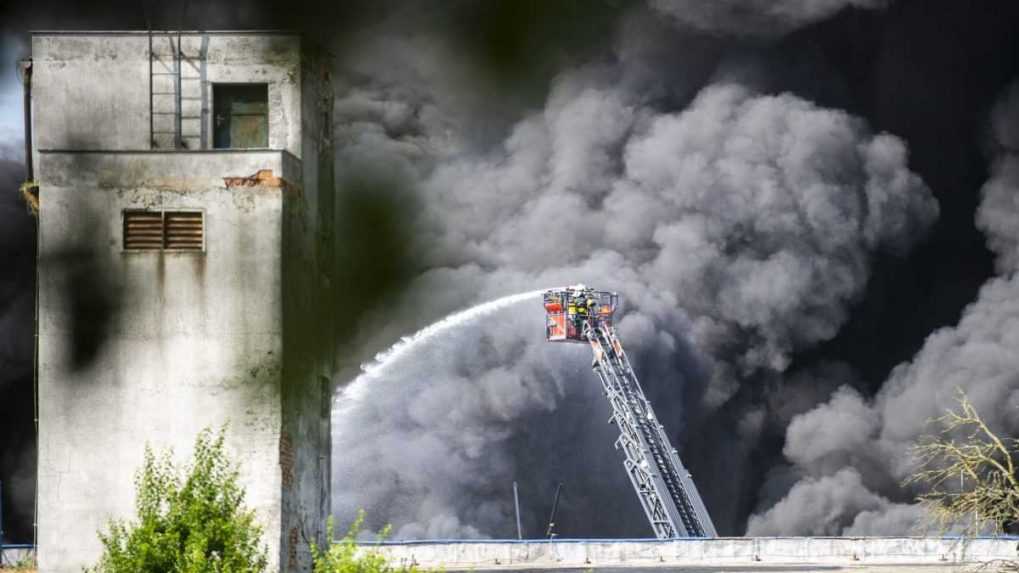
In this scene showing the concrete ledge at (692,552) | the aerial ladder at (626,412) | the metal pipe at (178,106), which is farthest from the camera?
the aerial ladder at (626,412)

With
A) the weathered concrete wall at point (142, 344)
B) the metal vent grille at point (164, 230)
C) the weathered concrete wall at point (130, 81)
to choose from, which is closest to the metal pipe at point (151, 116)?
the weathered concrete wall at point (130, 81)

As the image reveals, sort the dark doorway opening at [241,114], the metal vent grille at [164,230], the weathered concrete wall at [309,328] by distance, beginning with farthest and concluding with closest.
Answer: the dark doorway opening at [241,114] < the weathered concrete wall at [309,328] < the metal vent grille at [164,230]

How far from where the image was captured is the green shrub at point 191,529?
25.4m

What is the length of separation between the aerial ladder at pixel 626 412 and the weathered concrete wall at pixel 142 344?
35316mm

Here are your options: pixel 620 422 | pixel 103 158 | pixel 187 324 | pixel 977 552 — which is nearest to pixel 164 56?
pixel 103 158

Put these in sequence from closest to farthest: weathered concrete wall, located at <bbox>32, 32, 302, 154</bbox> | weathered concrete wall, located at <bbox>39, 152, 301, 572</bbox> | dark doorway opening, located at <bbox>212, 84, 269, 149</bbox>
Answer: weathered concrete wall, located at <bbox>39, 152, 301, 572</bbox> < weathered concrete wall, located at <bbox>32, 32, 302, 154</bbox> < dark doorway opening, located at <bbox>212, 84, 269, 149</bbox>

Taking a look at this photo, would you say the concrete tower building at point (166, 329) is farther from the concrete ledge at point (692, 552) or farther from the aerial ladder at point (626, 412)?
the aerial ladder at point (626, 412)

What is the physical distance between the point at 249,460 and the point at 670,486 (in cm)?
4204

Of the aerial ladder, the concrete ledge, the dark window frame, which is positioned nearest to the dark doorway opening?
the dark window frame

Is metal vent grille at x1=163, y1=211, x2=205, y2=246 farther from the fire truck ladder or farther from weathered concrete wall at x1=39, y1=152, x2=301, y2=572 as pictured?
the fire truck ladder

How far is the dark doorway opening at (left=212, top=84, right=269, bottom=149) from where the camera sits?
3072 cm

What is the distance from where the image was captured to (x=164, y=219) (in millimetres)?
28781

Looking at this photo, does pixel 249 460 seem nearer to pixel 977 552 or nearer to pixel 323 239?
pixel 323 239

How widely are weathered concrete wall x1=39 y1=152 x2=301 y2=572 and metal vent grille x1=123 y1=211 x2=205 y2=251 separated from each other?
0.15m
